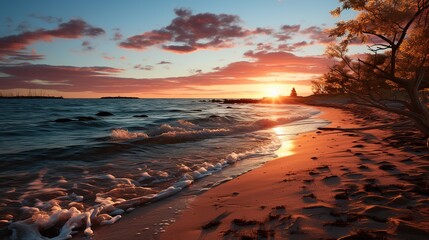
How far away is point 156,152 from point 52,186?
18.9ft

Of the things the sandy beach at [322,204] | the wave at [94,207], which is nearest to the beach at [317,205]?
the sandy beach at [322,204]

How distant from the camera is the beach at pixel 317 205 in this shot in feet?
13.5

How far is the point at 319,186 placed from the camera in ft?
20.6

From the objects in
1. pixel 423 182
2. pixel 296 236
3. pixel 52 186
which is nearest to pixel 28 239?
pixel 52 186

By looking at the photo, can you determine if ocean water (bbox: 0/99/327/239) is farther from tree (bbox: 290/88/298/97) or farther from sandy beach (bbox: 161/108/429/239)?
tree (bbox: 290/88/298/97)

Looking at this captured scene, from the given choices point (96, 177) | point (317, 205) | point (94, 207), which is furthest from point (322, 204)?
point (96, 177)

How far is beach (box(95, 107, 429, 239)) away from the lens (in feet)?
13.5

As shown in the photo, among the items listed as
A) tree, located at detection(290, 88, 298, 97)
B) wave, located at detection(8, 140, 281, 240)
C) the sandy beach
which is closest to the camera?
the sandy beach

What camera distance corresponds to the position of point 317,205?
16.7ft

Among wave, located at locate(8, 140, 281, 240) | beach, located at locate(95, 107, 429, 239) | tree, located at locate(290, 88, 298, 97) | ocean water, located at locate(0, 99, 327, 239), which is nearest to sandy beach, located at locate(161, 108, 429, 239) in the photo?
beach, located at locate(95, 107, 429, 239)

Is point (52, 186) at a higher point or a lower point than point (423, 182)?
lower

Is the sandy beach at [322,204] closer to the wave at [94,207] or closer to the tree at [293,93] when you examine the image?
the wave at [94,207]

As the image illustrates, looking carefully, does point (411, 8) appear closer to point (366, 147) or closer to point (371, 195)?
point (366, 147)

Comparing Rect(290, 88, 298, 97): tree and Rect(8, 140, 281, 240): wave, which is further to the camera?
Rect(290, 88, 298, 97): tree
